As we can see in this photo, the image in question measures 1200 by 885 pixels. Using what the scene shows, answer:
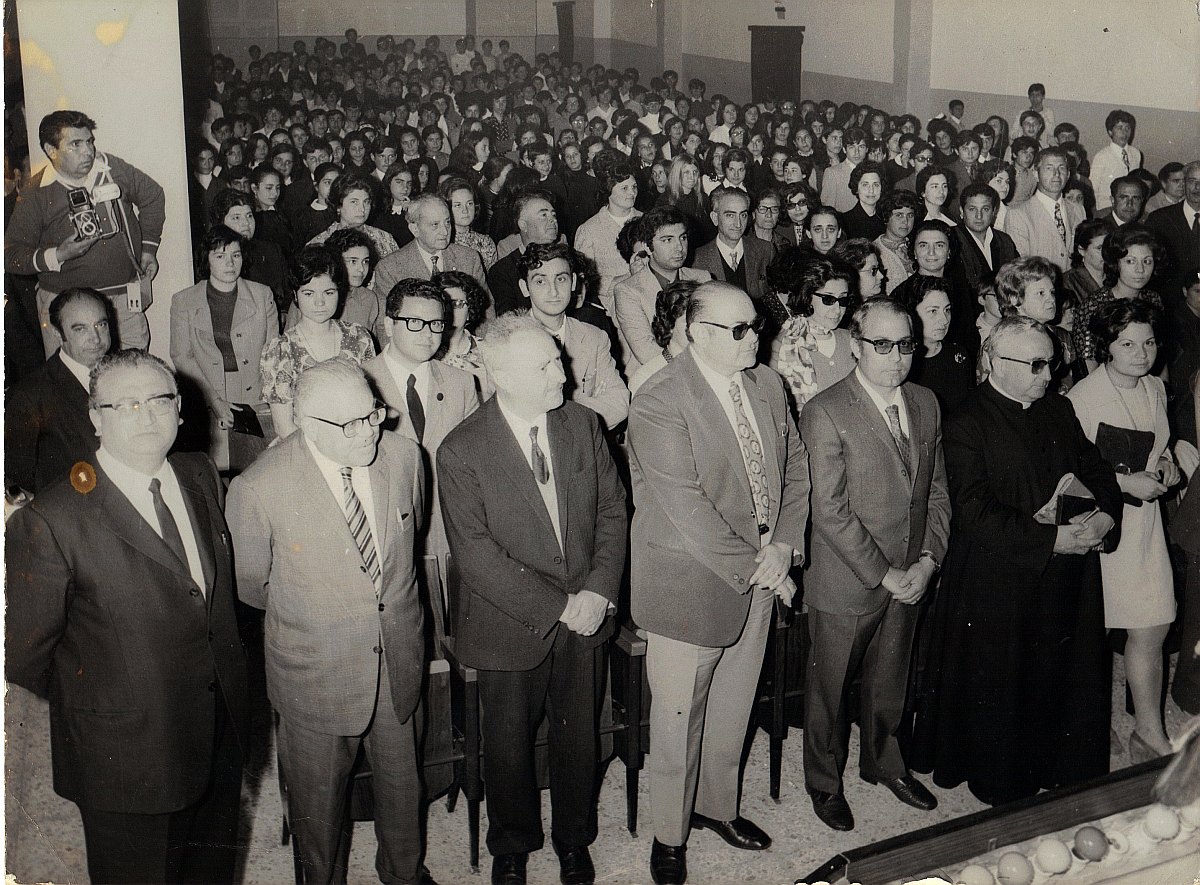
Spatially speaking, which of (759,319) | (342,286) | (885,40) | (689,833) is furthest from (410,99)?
(689,833)

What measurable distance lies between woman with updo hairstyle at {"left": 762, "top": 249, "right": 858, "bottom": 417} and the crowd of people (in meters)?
0.01

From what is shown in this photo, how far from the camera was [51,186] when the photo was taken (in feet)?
11.1

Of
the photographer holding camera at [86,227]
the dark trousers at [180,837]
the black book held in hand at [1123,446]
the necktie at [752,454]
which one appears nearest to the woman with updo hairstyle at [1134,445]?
the black book held in hand at [1123,446]

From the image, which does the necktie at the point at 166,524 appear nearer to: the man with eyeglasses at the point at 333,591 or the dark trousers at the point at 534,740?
the man with eyeglasses at the point at 333,591

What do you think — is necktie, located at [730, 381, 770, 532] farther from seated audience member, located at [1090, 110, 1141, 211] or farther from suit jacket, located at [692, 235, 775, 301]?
seated audience member, located at [1090, 110, 1141, 211]

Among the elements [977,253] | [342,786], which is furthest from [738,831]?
[977,253]

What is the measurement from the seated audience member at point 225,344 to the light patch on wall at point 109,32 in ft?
3.23

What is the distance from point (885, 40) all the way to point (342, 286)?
5.31 m

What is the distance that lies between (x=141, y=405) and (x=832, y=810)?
2395 millimetres

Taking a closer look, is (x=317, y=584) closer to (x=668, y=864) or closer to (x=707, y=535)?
(x=707, y=535)

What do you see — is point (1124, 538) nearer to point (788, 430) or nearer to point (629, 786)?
point (788, 430)

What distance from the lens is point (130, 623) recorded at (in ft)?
8.10

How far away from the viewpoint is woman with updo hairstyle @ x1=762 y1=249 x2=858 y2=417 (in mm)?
3926

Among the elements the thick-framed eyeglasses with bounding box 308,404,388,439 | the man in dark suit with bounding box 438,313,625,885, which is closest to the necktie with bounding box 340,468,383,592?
the thick-framed eyeglasses with bounding box 308,404,388,439
